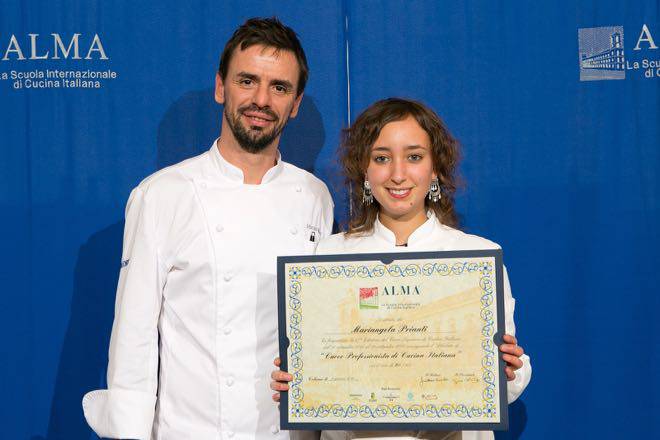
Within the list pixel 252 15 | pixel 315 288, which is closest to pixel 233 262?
pixel 315 288

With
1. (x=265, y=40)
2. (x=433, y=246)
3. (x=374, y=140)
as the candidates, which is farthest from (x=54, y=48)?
(x=433, y=246)

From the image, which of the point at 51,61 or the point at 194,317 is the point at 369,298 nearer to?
the point at 194,317

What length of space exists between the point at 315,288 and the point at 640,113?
141 cm

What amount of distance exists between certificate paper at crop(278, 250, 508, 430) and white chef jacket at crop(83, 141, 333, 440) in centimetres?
25

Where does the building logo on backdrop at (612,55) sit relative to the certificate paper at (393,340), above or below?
above

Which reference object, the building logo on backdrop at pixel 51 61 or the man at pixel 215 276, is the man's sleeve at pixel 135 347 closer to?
the man at pixel 215 276

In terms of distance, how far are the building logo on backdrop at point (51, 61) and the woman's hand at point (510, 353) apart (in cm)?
161

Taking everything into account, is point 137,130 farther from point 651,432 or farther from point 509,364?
point 651,432

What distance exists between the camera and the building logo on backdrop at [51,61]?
2555 millimetres

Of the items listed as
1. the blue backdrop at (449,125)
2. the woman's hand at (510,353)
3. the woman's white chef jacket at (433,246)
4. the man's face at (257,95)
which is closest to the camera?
the woman's hand at (510,353)

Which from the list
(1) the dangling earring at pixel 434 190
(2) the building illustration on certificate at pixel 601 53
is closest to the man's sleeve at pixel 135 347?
(1) the dangling earring at pixel 434 190

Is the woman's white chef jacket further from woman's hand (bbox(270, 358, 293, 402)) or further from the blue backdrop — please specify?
the blue backdrop

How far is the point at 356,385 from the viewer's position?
1.67m

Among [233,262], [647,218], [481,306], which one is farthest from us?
[647,218]
